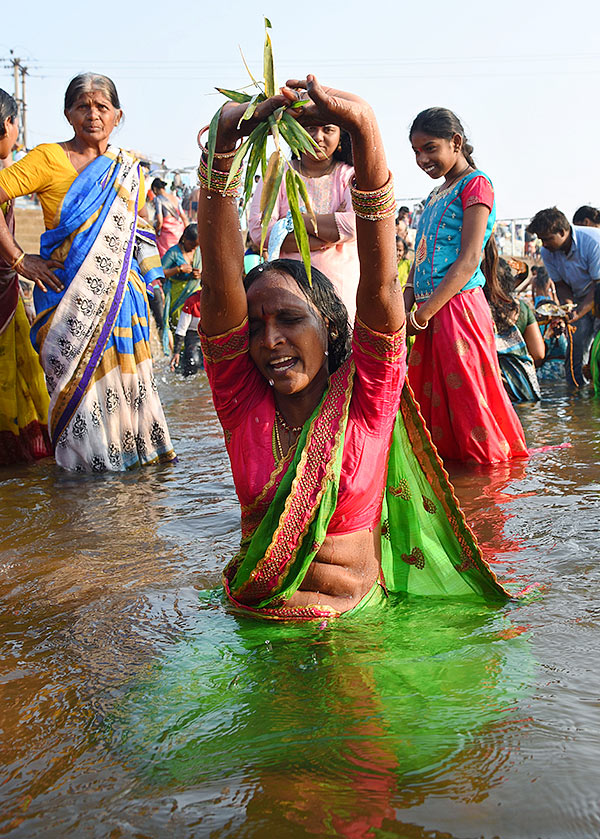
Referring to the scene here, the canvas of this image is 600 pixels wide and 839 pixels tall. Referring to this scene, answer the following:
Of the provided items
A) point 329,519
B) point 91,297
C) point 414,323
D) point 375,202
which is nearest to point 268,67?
point 375,202

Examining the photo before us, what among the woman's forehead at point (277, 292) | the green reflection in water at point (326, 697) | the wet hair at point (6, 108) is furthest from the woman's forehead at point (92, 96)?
the green reflection in water at point (326, 697)

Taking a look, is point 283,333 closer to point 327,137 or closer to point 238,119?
point 238,119

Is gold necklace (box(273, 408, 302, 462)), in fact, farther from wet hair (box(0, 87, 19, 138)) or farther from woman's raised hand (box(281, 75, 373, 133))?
wet hair (box(0, 87, 19, 138))

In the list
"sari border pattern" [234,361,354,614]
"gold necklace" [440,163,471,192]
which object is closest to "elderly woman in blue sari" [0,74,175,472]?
"gold necklace" [440,163,471,192]

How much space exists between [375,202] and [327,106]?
294mm

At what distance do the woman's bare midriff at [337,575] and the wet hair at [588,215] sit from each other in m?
8.67

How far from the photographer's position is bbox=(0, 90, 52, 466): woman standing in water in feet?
21.4

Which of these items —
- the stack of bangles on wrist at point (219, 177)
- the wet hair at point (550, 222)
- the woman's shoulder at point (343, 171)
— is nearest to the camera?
the stack of bangles on wrist at point (219, 177)

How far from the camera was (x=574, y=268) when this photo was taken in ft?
31.2

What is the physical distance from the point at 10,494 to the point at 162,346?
11.5 meters

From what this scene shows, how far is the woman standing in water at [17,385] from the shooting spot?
652 centimetres

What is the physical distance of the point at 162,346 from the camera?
16562mm

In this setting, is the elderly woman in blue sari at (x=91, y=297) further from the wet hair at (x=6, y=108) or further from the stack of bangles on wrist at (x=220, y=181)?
the stack of bangles on wrist at (x=220, y=181)

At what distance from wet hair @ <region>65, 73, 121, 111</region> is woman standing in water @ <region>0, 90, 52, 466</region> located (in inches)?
36.7
